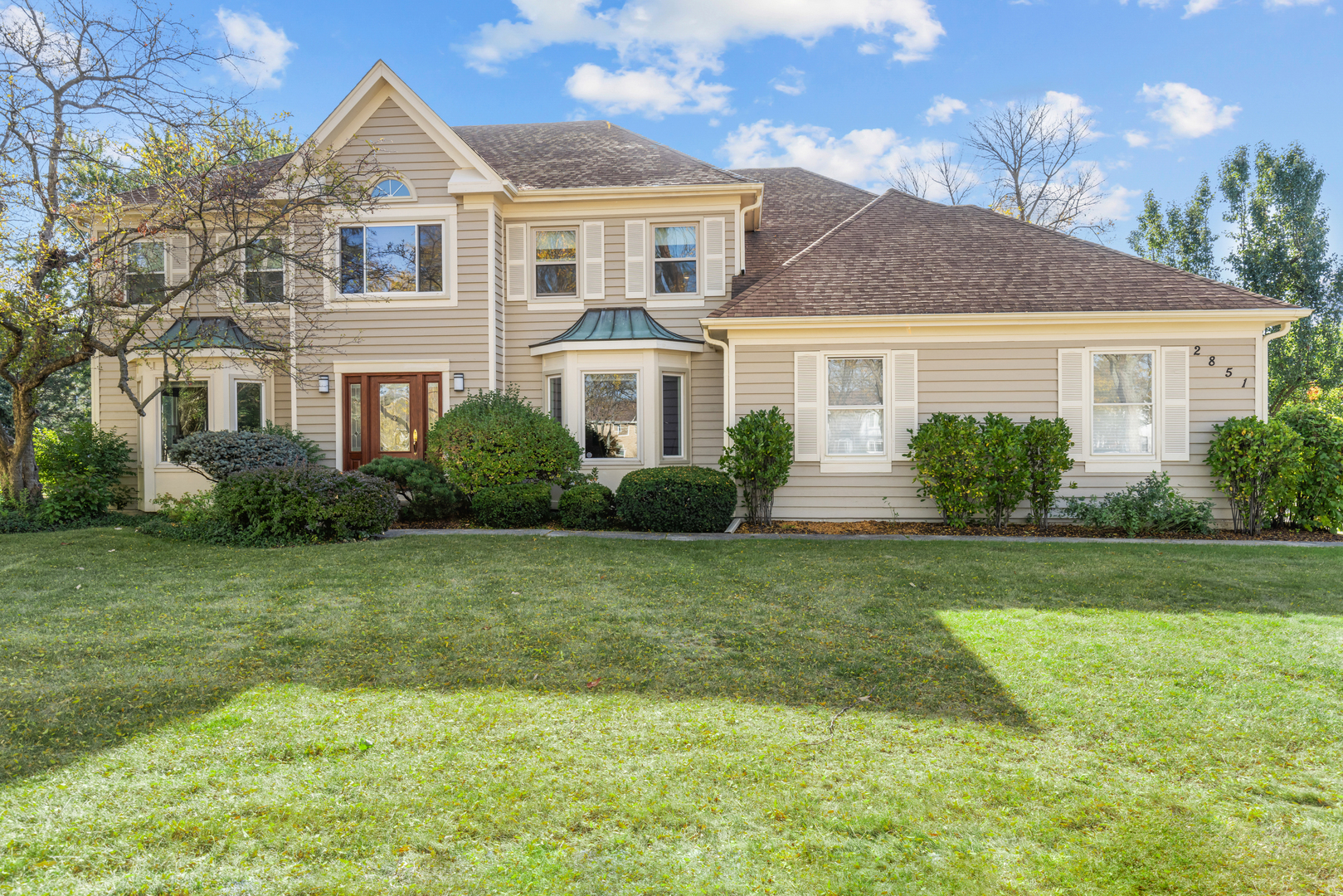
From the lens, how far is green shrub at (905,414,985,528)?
10.4 metres

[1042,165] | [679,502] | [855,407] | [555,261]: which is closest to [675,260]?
[555,261]

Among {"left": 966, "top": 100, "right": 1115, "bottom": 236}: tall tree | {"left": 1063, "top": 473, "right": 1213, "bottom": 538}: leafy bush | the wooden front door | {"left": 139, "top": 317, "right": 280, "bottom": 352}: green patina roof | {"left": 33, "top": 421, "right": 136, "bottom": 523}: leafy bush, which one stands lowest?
{"left": 1063, "top": 473, "right": 1213, "bottom": 538}: leafy bush

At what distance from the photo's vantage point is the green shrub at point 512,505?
35.9 feet

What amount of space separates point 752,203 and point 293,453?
860 cm

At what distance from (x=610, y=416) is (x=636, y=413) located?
18.8 inches

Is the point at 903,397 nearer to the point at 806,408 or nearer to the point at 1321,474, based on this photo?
the point at 806,408

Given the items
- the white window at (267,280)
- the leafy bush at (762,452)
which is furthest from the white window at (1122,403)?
the white window at (267,280)

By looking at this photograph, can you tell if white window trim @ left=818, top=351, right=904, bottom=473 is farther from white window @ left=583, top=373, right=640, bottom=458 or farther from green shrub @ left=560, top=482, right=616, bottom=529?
green shrub @ left=560, top=482, right=616, bottom=529

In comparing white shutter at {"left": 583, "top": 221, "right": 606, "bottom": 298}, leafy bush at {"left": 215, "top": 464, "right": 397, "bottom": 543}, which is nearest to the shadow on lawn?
leafy bush at {"left": 215, "top": 464, "right": 397, "bottom": 543}

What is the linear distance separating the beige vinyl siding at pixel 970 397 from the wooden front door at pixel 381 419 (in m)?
5.77

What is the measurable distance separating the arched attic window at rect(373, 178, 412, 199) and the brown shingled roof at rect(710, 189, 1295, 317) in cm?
577

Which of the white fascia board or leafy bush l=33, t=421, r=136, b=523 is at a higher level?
the white fascia board

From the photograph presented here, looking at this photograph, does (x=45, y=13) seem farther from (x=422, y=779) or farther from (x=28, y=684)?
(x=422, y=779)

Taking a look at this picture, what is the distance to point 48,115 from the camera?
9.82 metres
